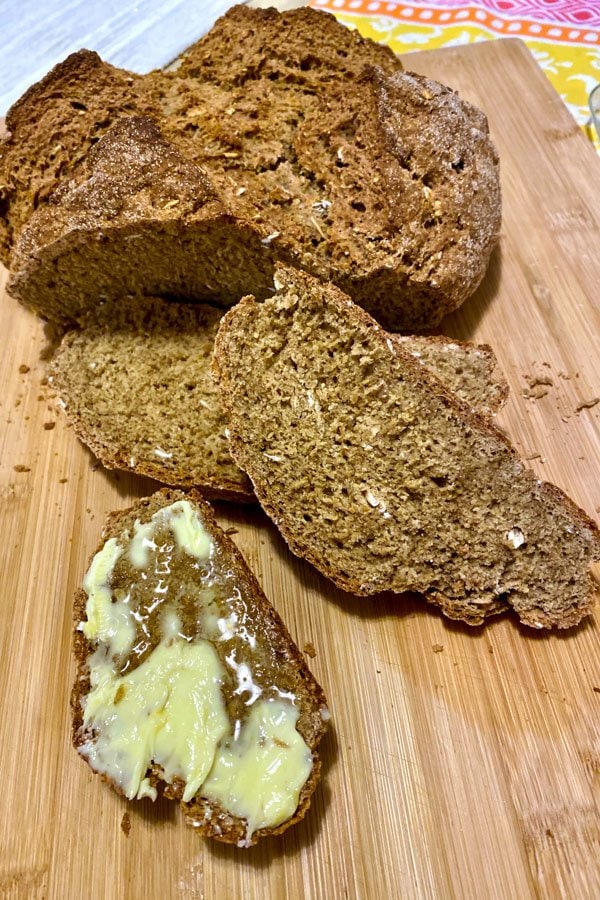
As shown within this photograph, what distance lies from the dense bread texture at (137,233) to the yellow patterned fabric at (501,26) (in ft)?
8.22

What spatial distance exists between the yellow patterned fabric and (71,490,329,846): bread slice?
11.9ft

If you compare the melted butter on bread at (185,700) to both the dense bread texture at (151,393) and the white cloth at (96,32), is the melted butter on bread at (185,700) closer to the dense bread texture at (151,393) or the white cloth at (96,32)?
the dense bread texture at (151,393)

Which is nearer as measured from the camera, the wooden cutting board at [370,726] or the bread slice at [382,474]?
the wooden cutting board at [370,726]

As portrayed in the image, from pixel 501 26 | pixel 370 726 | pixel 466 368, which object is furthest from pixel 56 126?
pixel 501 26

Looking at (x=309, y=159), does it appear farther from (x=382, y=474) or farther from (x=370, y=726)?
(x=370, y=726)

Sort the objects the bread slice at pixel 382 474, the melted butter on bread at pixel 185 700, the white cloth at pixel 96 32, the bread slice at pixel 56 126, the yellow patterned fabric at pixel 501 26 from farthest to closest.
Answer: the white cloth at pixel 96 32
the yellow patterned fabric at pixel 501 26
the bread slice at pixel 56 126
the bread slice at pixel 382 474
the melted butter on bread at pixel 185 700

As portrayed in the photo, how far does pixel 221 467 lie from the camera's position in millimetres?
2461

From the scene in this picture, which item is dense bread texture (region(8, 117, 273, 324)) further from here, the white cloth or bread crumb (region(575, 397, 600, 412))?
the white cloth

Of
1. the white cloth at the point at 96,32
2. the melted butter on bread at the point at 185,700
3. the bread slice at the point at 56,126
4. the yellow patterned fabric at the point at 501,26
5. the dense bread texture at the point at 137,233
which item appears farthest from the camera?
the white cloth at the point at 96,32

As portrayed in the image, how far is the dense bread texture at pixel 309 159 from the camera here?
2.47m

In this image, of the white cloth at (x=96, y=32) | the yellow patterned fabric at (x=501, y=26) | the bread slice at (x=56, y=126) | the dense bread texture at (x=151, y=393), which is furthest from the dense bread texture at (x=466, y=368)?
the white cloth at (x=96, y=32)

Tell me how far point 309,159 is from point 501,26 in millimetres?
2650

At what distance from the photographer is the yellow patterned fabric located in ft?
13.1

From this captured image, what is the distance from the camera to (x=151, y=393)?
8.61 ft
